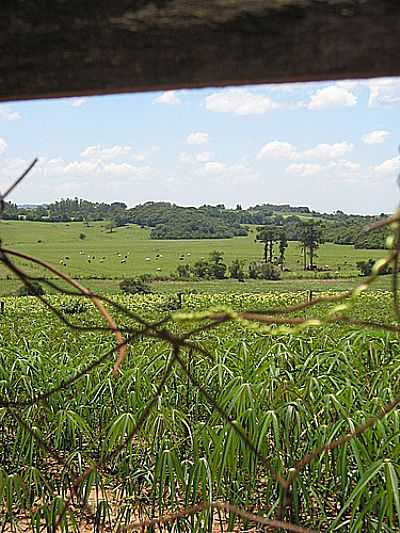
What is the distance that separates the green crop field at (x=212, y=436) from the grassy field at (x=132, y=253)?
5.80 feet

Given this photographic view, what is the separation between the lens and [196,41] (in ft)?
0.72

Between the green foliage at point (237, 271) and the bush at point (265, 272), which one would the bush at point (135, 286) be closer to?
the green foliage at point (237, 271)

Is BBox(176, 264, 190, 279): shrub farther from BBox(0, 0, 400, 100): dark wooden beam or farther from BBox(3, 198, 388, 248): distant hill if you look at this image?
BBox(0, 0, 400, 100): dark wooden beam

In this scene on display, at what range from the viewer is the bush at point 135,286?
3404 millimetres

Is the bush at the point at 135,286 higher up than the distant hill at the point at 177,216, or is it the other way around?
the distant hill at the point at 177,216

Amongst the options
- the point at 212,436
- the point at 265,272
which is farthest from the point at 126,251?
the point at 212,436

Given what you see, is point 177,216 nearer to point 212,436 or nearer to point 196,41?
point 212,436

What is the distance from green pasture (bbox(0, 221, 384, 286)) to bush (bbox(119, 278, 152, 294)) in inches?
4.1

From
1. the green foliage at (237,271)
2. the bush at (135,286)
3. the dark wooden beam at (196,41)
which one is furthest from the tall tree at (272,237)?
the dark wooden beam at (196,41)

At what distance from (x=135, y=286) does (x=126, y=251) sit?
57 centimetres

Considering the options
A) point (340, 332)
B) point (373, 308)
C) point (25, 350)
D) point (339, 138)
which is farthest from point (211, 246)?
point (25, 350)

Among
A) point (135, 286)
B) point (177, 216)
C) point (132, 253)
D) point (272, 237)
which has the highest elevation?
point (177, 216)

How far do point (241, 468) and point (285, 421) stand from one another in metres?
0.15

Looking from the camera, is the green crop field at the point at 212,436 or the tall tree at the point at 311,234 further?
the tall tree at the point at 311,234
